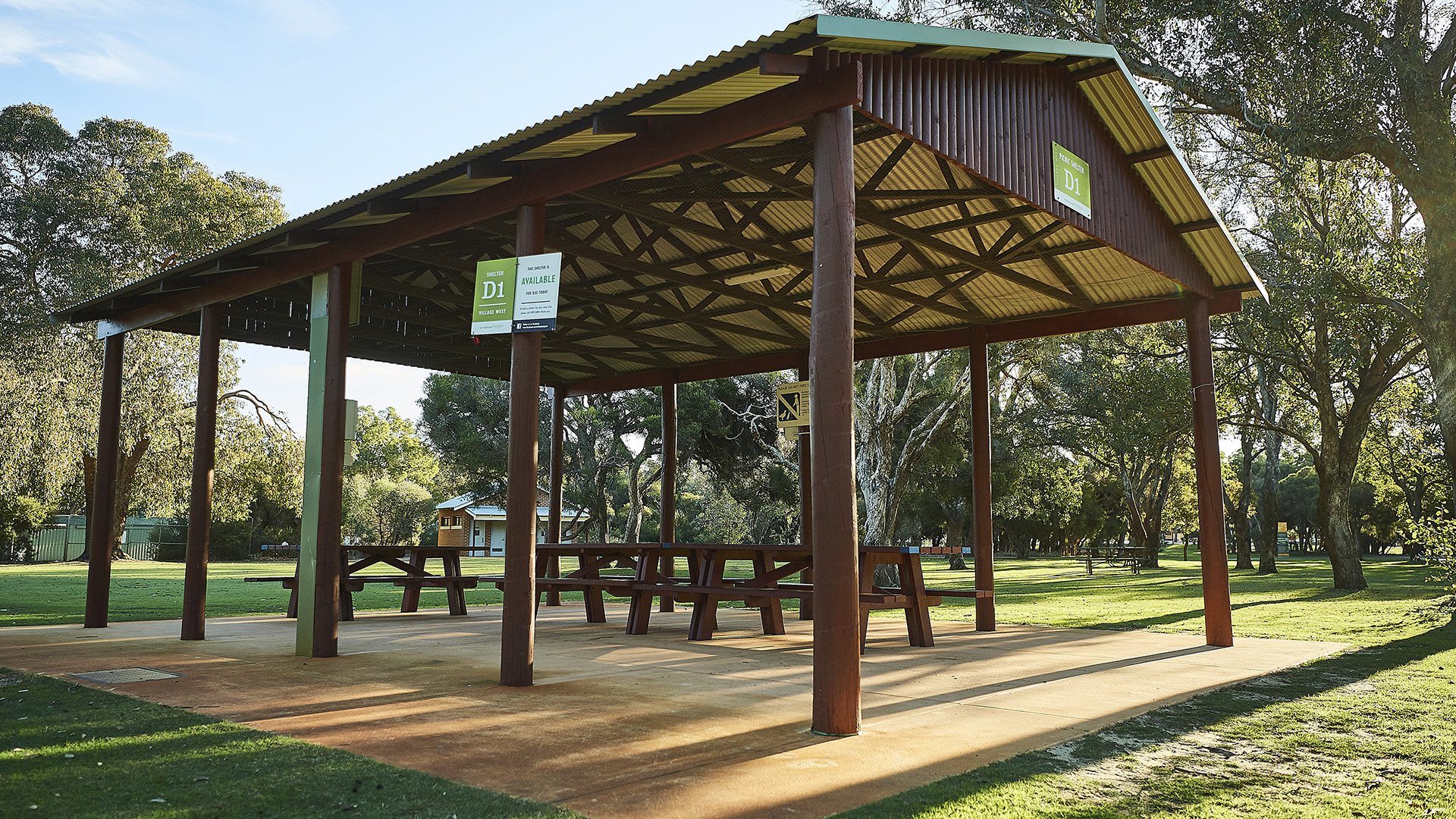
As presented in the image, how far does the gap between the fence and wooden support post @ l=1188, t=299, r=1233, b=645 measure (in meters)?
38.2

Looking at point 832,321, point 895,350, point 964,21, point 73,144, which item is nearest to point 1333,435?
point 964,21

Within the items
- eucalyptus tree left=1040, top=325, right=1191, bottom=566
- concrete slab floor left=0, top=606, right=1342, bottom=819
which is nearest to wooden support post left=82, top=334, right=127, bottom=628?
concrete slab floor left=0, top=606, right=1342, bottom=819

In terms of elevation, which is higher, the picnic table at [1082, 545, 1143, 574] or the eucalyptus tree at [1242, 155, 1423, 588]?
the eucalyptus tree at [1242, 155, 1423, 588]

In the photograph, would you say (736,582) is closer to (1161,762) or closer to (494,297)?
(494,297)

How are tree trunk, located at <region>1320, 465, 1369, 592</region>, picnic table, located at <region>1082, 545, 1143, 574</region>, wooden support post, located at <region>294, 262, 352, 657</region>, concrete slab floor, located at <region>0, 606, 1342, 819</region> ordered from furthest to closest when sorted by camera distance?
picnic table, located at <region>1082, 545, 1143, 574</region>, tree trunk, located at <region>1320, 465, 1369, 592</region>, wooden support post, located at <region>294, 262, 352, 657</region>, concrete slab floor, located at <region>0, 606, 1342, 819</region>

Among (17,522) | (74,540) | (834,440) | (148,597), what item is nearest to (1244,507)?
(834,440)

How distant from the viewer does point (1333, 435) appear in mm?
20109

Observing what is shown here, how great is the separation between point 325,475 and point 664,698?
3.97 m

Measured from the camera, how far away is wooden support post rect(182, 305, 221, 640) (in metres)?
9.23

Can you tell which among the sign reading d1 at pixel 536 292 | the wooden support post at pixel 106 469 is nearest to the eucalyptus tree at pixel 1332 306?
the sign reading d1 at pixel 536 292

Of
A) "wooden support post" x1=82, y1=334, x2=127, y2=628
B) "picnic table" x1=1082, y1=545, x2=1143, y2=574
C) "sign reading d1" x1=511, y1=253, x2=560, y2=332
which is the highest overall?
"sign reading d1" x1=511, y1=253, x2=560, y2=332

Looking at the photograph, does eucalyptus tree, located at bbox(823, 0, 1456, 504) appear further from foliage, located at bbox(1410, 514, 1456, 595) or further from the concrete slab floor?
the concrete slab floor

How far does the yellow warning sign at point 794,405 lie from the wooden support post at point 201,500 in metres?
6.64

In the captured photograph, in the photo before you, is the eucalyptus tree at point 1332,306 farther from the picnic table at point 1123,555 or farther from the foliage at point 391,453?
the foliage at point 391,453
